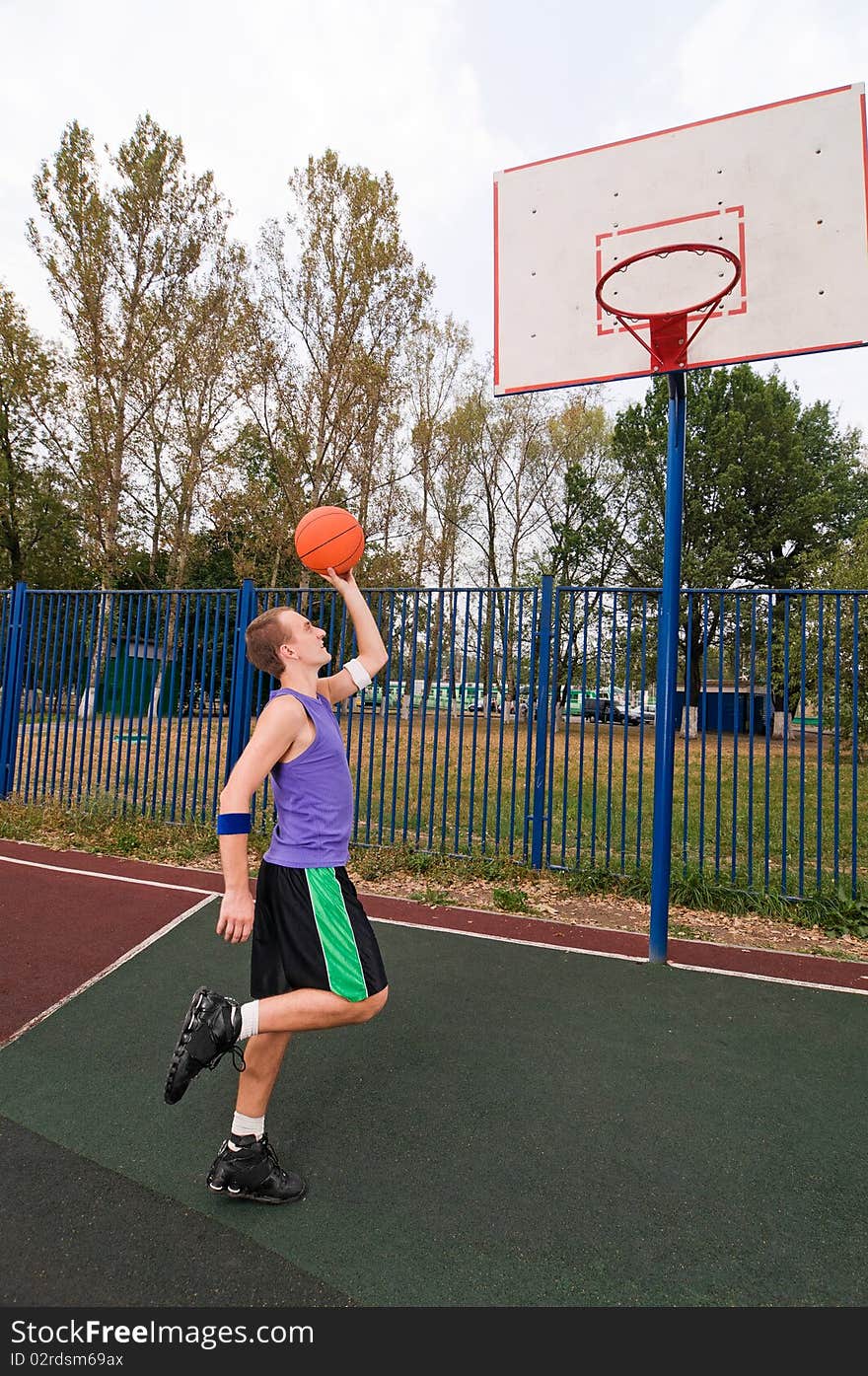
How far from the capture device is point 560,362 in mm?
5434

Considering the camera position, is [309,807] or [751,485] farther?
[751,485]

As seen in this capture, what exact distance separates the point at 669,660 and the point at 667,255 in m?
2.72

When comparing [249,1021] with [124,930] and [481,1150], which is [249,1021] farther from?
[124,930]

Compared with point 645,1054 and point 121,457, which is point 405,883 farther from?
point 121,457

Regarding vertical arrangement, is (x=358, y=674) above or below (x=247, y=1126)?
above

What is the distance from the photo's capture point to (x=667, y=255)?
16.5 ft

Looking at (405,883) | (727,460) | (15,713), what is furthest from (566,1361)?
(727,460)

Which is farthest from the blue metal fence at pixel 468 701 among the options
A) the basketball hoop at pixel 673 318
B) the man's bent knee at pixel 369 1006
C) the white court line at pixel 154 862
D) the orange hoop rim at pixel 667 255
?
the man's bent knee at pixel 369 1006

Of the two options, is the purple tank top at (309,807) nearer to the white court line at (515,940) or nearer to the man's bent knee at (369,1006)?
the man's bent knee at (369,1006)

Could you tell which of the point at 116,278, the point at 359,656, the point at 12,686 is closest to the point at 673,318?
the point at 359,656

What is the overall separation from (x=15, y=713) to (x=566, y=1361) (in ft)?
27.9

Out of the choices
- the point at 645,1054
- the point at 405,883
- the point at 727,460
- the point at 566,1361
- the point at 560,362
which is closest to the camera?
the point at 566,1361

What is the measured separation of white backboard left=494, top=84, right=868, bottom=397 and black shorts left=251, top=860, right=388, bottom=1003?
416cm

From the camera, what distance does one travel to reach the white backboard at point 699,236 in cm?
471
